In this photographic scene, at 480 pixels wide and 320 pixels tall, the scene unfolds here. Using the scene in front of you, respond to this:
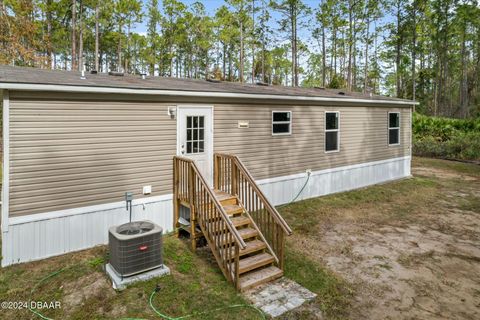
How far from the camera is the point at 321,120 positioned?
9.19m

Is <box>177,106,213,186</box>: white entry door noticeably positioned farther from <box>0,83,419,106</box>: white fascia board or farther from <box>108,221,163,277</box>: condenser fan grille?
<box>108,221,163,277</box>: condenser fan grille

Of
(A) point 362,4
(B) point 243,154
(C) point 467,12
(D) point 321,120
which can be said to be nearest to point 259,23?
(A) point 362,4

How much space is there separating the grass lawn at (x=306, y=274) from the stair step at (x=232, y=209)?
0.82 m

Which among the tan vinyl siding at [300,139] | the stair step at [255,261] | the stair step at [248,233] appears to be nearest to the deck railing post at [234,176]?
the stair step at [248,233]

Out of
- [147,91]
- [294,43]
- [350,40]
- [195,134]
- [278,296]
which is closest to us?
[278,296]

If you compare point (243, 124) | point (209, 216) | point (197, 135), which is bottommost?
point (209, 216)

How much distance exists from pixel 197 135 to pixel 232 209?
1.98 metres

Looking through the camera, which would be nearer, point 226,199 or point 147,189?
point 226,199

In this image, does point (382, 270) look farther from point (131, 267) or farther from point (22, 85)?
point (22, 85)

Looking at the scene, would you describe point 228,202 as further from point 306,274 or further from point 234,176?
point 306,274

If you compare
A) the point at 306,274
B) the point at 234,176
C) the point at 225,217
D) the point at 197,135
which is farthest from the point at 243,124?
the point at 306,274

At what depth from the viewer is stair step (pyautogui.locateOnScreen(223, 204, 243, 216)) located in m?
5.35

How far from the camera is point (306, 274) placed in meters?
4.66

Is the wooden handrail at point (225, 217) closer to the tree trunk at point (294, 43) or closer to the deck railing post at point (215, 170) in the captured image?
the deck railing post at point (215, 170)
